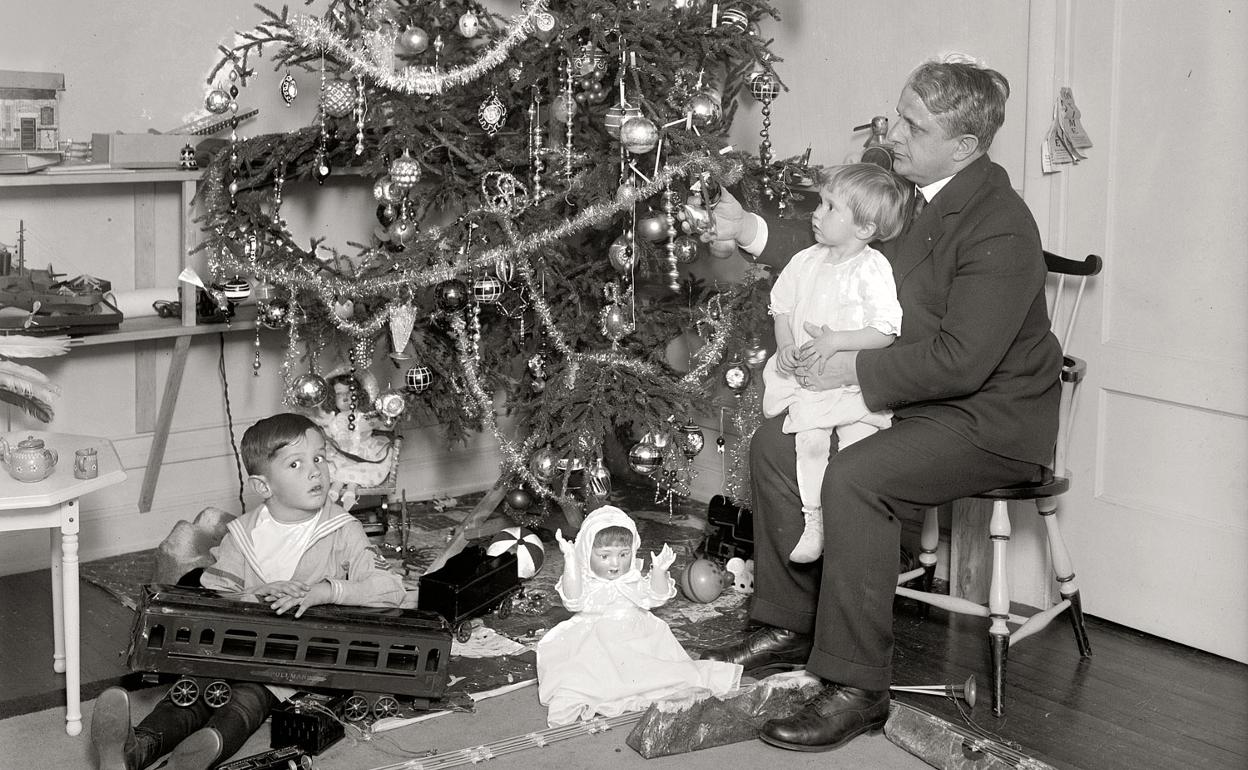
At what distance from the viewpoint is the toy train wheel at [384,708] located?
309cm

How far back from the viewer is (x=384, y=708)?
10.2 feet

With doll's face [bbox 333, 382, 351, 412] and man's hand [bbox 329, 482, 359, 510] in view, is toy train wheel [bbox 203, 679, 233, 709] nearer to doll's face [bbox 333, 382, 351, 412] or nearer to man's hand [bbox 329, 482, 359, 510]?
man's hand [bbox 329, 482, 359, 510]

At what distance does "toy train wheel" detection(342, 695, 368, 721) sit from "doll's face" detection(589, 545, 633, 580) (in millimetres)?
611

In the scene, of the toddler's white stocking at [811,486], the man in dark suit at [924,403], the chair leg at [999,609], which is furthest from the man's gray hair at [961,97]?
the chair leg at [999,609]

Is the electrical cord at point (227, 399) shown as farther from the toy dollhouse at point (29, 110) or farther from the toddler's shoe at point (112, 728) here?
the toddler's shoe at point (112, 728)

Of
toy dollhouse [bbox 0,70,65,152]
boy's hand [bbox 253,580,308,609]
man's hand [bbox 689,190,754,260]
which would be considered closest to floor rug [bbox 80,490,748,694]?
boy's hand [bbox 253,580,308,609]

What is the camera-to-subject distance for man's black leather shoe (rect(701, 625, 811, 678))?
11.1ft

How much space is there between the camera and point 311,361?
4250 mm

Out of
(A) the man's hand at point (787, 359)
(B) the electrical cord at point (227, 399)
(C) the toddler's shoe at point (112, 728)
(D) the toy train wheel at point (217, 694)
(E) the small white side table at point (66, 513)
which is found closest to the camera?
(C) the toddler's shoe at point (112, 728)

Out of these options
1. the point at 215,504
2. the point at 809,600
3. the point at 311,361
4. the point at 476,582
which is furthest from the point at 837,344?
the point at 215,504

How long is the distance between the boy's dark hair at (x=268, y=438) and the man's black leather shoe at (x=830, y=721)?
4.23ft

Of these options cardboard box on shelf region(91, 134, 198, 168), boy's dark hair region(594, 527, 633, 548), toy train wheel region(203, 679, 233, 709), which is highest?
cardboard box on shelf region(91, 134, 198, 168)

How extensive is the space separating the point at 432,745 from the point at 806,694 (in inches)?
34.4

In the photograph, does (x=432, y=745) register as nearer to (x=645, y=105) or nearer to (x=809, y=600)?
(x=809, y=600)
